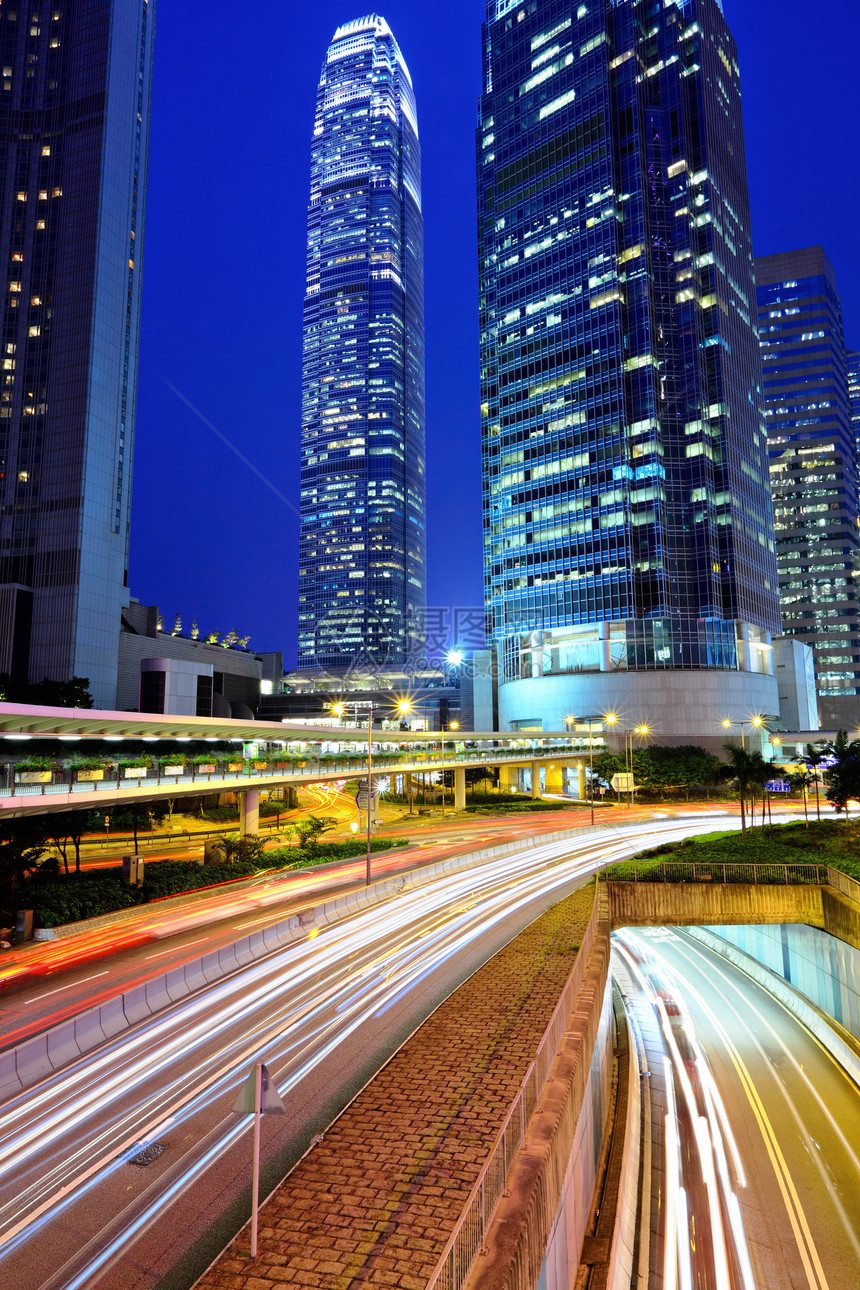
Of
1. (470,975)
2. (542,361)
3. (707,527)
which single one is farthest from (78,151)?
(470,975)

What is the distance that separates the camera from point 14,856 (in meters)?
27.8

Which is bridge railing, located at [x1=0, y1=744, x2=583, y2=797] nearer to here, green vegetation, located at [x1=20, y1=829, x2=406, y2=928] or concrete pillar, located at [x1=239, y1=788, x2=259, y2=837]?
concrete pillar, located at [x1=239, y1=788, x2=259, y2=837]

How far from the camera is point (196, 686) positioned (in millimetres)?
94562

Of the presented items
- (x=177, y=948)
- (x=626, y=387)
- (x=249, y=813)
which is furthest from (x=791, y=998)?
(x=626, y=387)

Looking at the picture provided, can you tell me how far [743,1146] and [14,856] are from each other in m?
27.6

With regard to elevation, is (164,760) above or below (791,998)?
above

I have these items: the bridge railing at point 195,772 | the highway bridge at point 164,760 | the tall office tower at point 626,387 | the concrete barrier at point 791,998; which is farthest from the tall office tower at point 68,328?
the concrete barrier at point 791,998

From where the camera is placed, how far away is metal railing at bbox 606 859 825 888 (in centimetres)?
2659

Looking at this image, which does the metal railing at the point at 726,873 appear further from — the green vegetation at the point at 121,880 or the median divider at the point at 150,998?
the green vegetation at the point at 121,880

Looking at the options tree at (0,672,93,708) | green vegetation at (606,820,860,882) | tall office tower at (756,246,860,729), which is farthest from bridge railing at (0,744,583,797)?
tall office tower at (756,246,860,729)

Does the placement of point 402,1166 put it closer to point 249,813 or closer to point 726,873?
point 726,873

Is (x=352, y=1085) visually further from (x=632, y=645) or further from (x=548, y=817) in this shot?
(x=632, y=645)

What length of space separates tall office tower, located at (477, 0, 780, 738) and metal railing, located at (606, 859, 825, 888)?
69.8 m

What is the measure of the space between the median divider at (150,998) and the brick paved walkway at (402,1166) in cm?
674
